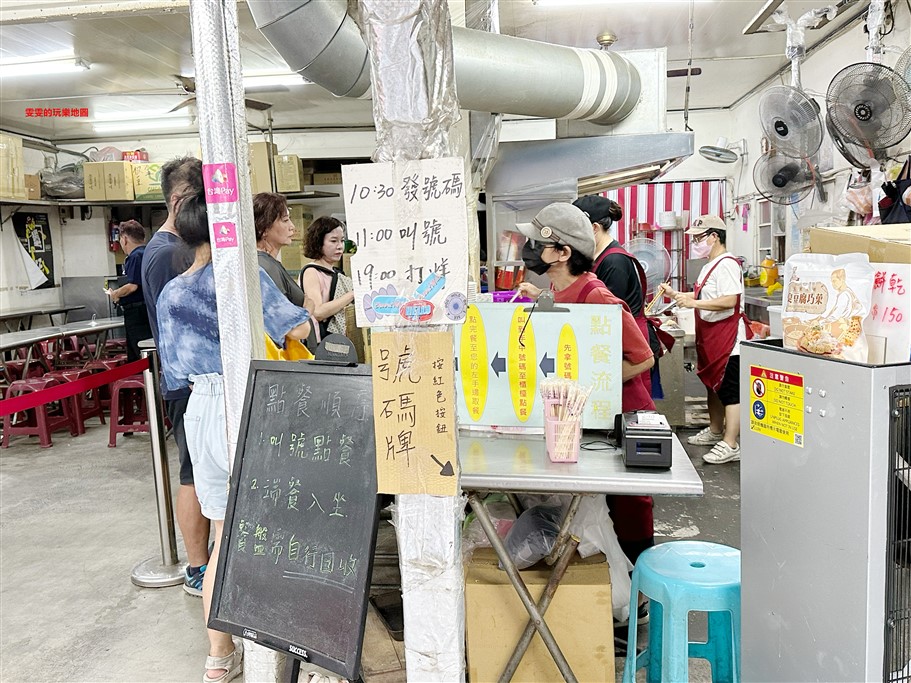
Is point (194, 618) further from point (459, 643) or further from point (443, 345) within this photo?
point (443, 345)

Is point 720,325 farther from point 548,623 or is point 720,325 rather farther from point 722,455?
point 548,623

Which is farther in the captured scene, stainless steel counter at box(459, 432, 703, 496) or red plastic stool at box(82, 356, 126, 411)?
red plastic stool at box(82, 356, 126, 411)

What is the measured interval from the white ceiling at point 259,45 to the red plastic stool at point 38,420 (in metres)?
2.79

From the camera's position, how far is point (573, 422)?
6.57 ft

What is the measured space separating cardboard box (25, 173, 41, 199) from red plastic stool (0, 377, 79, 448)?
3353 mm

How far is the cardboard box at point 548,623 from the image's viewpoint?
2.10 meters

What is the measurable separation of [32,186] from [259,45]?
443cm

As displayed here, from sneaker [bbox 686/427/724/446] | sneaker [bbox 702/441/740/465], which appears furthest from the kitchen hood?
sneaker [bbox 686/427/724/446]

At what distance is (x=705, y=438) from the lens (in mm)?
5160

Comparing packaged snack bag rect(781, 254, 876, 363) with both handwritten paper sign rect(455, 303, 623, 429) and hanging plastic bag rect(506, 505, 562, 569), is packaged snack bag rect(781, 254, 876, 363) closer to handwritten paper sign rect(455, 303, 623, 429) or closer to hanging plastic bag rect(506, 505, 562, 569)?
handwritten paper sign rect(455, 303, 623, 429)

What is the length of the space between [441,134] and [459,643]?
1.09m

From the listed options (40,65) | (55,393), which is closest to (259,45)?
(40,65)

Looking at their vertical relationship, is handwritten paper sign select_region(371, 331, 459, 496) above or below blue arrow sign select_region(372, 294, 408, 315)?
below

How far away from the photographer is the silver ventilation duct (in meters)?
2.12
